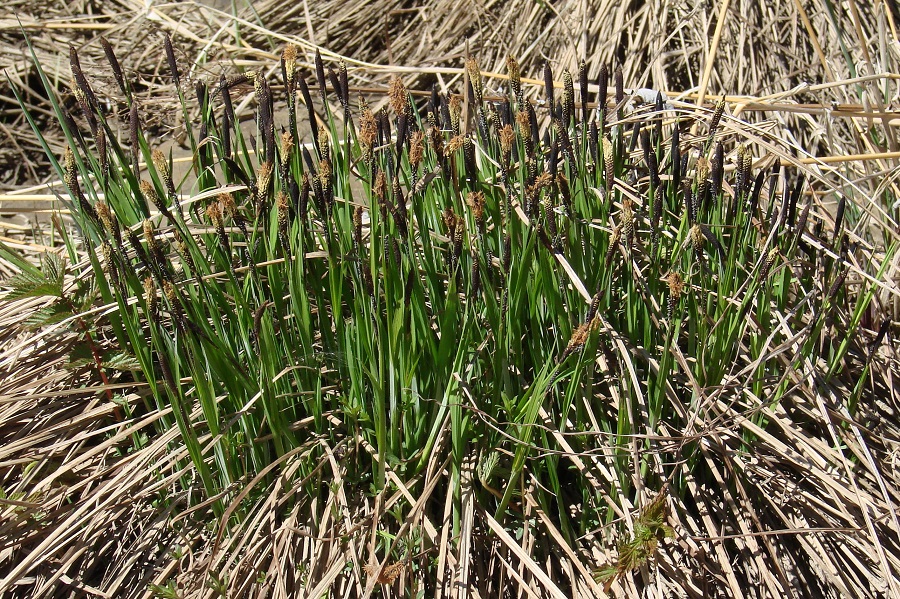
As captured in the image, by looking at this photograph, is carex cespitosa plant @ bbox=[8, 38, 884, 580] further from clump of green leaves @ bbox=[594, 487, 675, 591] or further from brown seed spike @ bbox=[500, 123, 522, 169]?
clump of green leaves @ bbox=[594, 487, 675, 591]

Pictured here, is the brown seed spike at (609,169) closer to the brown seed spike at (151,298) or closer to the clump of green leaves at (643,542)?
the clump of green leaves at (643,542)

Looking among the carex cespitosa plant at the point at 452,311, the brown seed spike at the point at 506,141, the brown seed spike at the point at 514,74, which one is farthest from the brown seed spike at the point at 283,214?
the brown seed spike at the point at 514,74

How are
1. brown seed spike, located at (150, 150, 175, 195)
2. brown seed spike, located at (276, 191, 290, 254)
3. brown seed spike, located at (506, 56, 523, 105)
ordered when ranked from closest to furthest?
brown seed spike, located at (276, 191, 290, 254) < brown seed spike, located at (150, 150, 175, 195) < brown seed spike, located at (506, 56, 523, 105)

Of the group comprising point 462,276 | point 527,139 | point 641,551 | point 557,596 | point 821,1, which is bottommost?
point 557,596

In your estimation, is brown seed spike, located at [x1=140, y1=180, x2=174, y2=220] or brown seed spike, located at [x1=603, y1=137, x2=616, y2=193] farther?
brown seed spike, located at [x1=603, y1=137, x2=616, y2=193]

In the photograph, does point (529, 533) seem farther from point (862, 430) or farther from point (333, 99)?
point (333, 99)

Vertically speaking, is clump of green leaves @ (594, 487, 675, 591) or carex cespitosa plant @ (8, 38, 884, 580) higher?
carex cespitosa plant @ (8, 38, 884, 580)

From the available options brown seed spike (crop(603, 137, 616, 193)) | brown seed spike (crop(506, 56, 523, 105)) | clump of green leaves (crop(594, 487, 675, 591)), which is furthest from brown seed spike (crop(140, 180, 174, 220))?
clump of green leaves (crop(594, 487, 675, 591))

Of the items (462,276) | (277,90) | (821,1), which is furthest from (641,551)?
(277,90)
